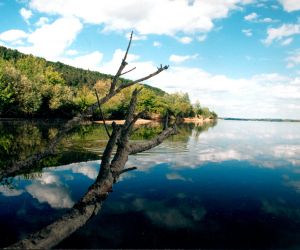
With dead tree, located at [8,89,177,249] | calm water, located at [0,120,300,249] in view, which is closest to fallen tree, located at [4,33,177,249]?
dead tree, located at [8,89,177,249]

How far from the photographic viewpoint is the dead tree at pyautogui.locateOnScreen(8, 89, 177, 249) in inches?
139

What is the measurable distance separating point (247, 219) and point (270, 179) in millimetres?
9661

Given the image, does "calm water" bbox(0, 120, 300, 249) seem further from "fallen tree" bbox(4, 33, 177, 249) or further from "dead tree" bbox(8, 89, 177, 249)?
"dead tree" bbox(8, 89, 177, 249)

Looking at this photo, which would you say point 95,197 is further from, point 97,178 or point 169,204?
point 169,204

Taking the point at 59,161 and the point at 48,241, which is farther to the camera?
the point at 59,161

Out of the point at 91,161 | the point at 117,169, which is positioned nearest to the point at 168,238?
the point at 117,169

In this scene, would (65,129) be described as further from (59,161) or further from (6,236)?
(59,161)

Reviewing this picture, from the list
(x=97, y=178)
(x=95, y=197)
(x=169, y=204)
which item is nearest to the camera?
(x=95, y=197)

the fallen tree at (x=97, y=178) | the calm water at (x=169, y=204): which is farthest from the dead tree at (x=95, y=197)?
the calm water at (x=169, y=204)

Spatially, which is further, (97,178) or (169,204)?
(169,204)

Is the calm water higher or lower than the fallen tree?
lower

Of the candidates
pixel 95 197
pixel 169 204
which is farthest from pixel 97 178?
pixel 169 204

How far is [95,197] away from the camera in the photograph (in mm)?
4281

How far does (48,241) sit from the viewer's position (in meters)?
3.53
